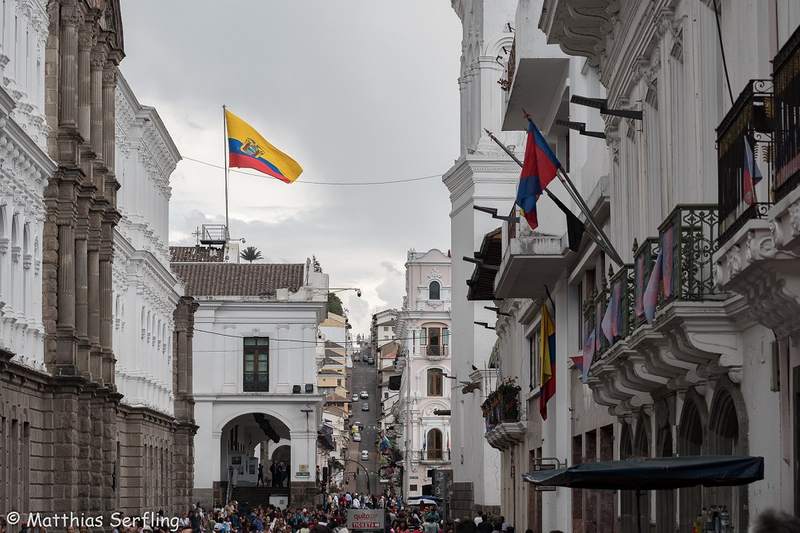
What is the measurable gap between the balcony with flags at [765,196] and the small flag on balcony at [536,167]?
8.20 metres

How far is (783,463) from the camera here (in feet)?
43.9

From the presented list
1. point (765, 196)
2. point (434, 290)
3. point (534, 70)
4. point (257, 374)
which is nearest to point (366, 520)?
point (534, 70)

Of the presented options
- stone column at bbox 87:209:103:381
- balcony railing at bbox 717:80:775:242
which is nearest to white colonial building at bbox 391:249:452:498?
stone column at bbox 87:209:103:381

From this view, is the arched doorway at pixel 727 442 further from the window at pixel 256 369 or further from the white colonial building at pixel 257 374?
the window at pixel 256 369

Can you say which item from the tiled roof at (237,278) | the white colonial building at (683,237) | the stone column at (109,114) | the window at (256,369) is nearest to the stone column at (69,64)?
the stone column at (109,114)

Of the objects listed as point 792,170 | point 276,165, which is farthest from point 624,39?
point 276,165

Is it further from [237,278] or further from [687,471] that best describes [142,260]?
[687,471]

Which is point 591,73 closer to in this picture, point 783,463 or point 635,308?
point 635,308

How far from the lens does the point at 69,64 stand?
4238cm

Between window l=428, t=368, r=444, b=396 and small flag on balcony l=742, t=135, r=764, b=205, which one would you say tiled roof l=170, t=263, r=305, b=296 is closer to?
window l=428, t=368, r=444, b=396

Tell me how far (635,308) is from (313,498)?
65.9 meters

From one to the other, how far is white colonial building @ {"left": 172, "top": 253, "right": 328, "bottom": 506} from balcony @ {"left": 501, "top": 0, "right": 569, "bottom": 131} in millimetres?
48538

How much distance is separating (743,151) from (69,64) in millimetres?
32068

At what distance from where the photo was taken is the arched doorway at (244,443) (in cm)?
8462
